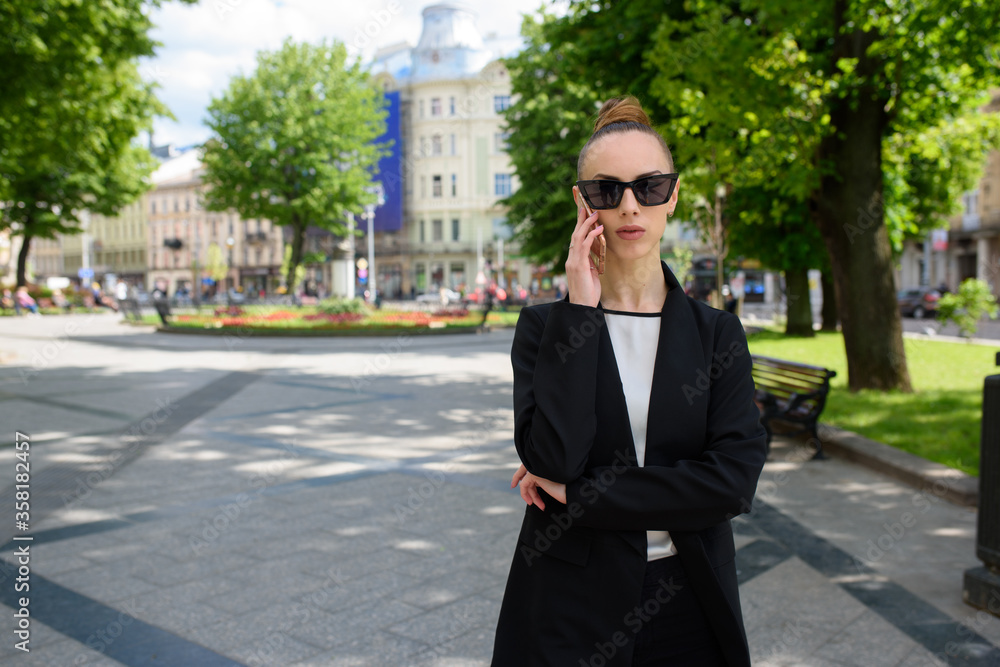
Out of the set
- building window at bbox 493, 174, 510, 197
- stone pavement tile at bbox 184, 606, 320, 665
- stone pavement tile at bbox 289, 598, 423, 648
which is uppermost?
building window at bbox 493, 174, 510, 197

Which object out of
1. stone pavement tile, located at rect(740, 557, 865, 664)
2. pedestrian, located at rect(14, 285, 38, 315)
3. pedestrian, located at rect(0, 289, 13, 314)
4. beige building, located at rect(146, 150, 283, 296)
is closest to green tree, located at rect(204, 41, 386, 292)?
pedestrian, located at rect(14, 285, 38, 315)

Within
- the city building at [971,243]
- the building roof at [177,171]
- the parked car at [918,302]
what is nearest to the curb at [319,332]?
the parked car at [918,302]

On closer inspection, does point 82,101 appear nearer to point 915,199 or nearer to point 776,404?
point 776,404

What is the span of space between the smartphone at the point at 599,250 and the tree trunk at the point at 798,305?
→ 22217mm

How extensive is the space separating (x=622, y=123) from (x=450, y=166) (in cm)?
6745

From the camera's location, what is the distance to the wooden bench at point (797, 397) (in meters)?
7.56

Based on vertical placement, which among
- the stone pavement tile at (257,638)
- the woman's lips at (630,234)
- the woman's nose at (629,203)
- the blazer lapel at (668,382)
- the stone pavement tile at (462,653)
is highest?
the woman's nose at (629,203)

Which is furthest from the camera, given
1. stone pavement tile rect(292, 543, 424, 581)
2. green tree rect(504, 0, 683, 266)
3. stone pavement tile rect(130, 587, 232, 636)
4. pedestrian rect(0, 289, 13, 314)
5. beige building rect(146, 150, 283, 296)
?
beige building rect(146, 150, 283, 296)

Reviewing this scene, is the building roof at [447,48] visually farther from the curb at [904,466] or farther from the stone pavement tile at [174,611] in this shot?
the stone pavement tile at [174,611]

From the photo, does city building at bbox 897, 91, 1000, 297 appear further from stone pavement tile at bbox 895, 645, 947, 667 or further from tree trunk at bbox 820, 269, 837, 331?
stone pavement tile at bbox 895, 645, 947, 667

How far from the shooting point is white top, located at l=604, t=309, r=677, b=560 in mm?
1744

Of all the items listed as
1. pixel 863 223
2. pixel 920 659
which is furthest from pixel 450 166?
pixel 920 659

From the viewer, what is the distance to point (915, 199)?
86.1 ft

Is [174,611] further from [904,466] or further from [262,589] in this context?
[904,466]
